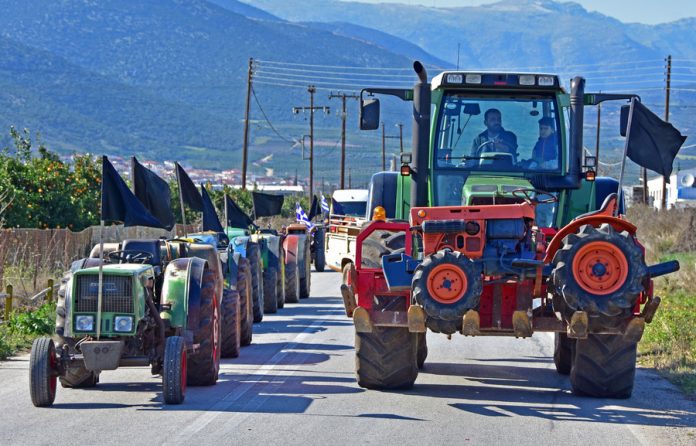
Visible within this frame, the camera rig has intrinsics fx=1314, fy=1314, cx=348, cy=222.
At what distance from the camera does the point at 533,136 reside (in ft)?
47.1

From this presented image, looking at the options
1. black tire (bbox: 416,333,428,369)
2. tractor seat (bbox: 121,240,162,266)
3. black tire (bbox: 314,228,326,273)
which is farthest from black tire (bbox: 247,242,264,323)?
black tire (bbox: 314,228,326,273)

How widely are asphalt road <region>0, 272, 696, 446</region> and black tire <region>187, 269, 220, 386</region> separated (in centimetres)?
17

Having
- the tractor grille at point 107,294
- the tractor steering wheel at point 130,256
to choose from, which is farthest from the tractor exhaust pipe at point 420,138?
the tractor grille at point 107,294

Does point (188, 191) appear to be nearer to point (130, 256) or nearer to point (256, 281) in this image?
point (256, 281)

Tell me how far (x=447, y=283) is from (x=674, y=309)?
38.5ft

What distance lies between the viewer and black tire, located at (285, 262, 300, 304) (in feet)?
88.8

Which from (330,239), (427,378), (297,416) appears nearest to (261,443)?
(297,416)

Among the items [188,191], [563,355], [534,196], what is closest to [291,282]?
[188,191]

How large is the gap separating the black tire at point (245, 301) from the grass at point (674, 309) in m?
5.24

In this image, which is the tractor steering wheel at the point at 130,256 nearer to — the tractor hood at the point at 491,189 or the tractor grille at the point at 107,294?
the tractor grille at the point at 107,294

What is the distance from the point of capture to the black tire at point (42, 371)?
39.1 ft

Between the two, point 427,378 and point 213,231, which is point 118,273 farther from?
point 213,231

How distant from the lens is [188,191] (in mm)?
18547

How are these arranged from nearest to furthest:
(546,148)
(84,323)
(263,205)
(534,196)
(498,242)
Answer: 1. (84,323)
2. (498,242)
3. (534,196)
4. (546,148)
5. (263,205)
